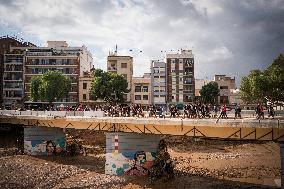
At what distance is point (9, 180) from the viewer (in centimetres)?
3338

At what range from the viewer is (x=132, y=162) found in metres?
33.3

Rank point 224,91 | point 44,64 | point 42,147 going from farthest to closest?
point 224,91, point 44,64, point 42,147

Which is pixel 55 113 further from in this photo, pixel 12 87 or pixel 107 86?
pixel 12 87

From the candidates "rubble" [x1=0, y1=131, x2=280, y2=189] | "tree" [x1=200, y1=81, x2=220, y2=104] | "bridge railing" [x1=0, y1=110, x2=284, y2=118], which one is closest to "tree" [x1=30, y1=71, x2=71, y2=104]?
"rubble" [x1=0, y1=131, x2=280, y2=189]

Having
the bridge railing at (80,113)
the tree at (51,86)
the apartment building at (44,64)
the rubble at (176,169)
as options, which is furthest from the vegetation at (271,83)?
the apartment building at (44,64)

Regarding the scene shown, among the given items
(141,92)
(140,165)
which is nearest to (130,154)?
(140,165)

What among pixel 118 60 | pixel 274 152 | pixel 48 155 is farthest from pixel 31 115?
pixel 118 60

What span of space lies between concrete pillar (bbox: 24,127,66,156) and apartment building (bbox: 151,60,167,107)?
172 feet

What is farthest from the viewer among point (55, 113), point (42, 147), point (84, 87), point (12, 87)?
point (12, 87)

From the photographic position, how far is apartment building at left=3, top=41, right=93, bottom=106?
96.0m

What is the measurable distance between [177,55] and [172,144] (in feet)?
154

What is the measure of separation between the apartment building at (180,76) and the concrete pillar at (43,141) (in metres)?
56.7

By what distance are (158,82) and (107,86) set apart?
1034 inches

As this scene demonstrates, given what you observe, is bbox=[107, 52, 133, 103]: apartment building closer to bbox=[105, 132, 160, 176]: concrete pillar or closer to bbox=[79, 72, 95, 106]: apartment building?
bbox=[79, 72, 95, 106]: apartment building
